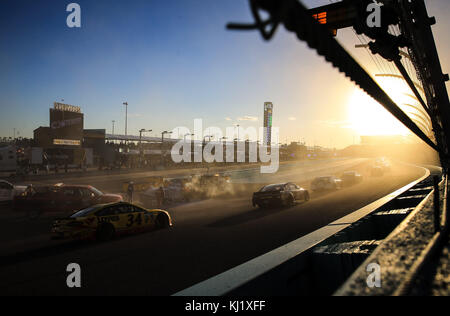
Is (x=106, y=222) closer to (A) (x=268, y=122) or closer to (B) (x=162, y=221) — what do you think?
(B) (x=162, y=221)

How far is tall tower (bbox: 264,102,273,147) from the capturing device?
414 feet

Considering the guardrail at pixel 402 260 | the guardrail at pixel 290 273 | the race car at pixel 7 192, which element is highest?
the guardrail at pixel 402 260

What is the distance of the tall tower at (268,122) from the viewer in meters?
126

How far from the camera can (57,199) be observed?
1341 cm

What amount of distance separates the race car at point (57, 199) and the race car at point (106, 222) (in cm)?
460

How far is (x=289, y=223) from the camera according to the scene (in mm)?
11461

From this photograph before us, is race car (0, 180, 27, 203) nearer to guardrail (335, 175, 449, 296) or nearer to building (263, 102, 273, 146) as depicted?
guardrail (335, 175, 449, 296)

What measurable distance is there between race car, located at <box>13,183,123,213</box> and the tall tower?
113 meters

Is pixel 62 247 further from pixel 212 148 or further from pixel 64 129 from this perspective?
pixel 212 148

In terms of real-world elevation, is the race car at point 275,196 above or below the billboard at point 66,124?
below

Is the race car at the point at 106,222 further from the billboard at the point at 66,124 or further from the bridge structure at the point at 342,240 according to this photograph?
the billboard at the point at 66,124

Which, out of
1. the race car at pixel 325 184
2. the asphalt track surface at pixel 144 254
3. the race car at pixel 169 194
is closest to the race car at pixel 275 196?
the asphalt track surface at pixel 144 254

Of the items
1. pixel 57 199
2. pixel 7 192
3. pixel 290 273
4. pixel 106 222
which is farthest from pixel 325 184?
pixel 290 273

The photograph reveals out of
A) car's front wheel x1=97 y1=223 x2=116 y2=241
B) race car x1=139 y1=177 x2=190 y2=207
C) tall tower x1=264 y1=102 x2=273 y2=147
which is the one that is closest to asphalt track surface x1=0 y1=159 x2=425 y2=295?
car's front wheel x1=97 y1=223 x2=116 y2=241
